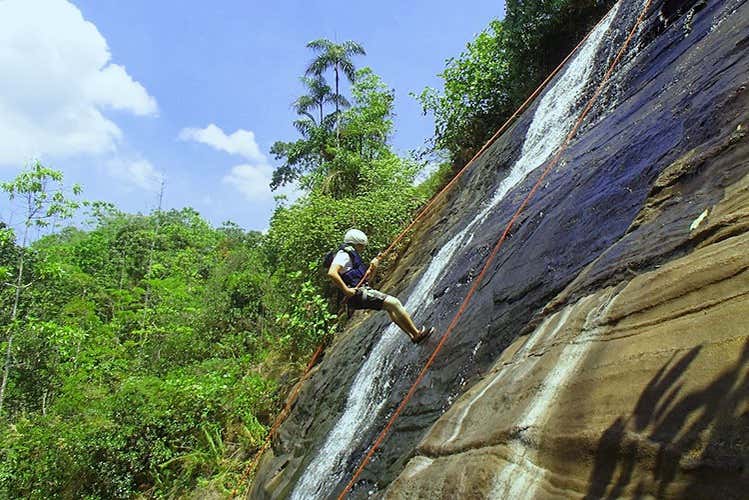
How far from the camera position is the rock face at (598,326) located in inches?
95.0

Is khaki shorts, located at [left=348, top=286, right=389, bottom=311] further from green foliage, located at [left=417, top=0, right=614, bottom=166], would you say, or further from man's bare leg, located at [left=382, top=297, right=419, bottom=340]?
green foliage, located at [left=417, top=0, right=614, bottom=166]

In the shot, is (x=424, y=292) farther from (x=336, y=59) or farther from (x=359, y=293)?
(x=336, y=59)

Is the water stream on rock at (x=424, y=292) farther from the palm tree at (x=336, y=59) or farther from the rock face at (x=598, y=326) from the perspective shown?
the palm tree at (x=336, y=59)

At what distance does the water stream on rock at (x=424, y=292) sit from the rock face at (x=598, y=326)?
0.06 metres

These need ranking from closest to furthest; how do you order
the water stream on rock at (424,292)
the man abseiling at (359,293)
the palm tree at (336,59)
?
the man abseiling at (359,293)
the water stream on rock at (424,292)
the palm tree at (336,59)

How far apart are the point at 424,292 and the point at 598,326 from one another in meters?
4.95

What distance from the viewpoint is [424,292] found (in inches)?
319

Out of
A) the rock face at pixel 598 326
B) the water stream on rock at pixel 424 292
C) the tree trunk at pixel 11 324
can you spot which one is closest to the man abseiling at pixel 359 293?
the rock face at pixel 598 326

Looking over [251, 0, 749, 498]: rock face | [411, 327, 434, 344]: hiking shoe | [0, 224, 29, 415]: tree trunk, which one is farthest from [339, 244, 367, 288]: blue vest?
[0, 224, 29, 415]: tree trunk

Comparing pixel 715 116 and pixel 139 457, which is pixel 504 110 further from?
pixel 139 457

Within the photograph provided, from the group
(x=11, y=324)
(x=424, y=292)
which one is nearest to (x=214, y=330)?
(x=11, y=324)

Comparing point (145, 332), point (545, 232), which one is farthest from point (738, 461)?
point (145, 332)

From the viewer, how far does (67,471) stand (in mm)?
A: 11625

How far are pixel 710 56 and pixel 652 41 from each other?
2720 mm
